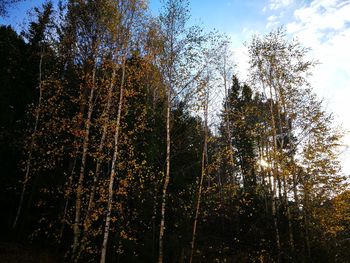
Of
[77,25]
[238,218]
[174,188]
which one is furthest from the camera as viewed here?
[174,188]

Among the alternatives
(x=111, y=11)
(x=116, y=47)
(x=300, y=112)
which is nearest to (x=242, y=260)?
(x=300, y=112)

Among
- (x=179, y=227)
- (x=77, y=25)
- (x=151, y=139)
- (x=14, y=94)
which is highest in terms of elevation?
(x=77, y=25)

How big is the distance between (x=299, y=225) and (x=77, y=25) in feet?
51.8

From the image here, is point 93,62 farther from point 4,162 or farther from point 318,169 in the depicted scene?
point 318,169

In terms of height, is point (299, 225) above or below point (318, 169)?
below

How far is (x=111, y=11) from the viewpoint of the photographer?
1295 cm

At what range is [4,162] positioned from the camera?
643 inches

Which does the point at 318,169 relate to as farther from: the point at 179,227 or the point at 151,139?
the point at 151,139

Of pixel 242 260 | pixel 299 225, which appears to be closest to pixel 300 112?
pixel 299 225

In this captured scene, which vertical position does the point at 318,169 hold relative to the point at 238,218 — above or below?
above

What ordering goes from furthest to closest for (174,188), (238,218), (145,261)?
(174,188) < (238,218) < (145,261)

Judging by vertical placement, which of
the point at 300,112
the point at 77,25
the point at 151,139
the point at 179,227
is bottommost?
the point at 179,227

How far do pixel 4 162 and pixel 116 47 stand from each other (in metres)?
10.4

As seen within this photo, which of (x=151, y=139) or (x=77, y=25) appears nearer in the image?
(x=77, y=25)
